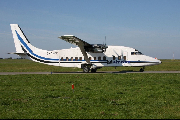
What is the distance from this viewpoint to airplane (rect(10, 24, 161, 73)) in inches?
1182

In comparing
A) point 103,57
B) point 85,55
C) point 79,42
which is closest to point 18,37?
point 79,42

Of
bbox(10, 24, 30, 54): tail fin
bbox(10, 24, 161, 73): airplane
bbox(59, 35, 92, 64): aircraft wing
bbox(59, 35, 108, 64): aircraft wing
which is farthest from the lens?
bbox(10, 24, 30, 54): tail fin

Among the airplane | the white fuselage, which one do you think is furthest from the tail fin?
the white fuselage

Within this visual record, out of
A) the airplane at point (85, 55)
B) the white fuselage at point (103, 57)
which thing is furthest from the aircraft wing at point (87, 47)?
the white fuselage at point (103, 57)

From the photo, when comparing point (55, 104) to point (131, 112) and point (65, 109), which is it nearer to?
point (65, 109)

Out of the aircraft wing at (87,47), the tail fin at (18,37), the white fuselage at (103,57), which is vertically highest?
the tail fin at (18,37)

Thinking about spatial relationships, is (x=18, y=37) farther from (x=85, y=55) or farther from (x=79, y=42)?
(x=85, y=55)

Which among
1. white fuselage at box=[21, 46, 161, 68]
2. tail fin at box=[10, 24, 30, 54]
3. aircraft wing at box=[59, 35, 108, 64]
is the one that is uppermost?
tail fin at box=[10, 24, 30, 54]

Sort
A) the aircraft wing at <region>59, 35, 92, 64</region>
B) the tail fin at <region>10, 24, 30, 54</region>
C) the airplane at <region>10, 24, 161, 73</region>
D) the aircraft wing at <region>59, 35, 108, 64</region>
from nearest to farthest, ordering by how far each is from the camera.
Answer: the aircraft wing at <region>59, 35, 92, 64</region>, the aircraft wing at <region>59, 35, 108, 64</region>, the airplane at <region>10, 24, 161, 73</region>, the tail fin at <region>10, 24, 30, 54</region>

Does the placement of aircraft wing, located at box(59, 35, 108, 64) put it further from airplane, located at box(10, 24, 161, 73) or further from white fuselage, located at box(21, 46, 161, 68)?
white fuselage, located at box(21, 46, 161, 68)

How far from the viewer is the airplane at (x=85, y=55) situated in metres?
30.0

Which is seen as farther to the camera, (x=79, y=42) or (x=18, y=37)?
(x=18, y=37)

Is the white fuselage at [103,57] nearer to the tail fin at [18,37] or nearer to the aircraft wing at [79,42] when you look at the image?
the aircraft wing at [79,42]

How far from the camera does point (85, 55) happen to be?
100 ft
